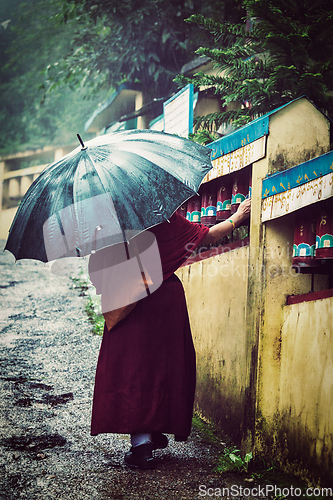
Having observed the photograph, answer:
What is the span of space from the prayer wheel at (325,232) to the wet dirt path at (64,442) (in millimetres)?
1400

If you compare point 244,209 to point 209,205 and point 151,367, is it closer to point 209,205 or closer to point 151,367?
point 209,205

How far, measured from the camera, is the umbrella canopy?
7.36ft

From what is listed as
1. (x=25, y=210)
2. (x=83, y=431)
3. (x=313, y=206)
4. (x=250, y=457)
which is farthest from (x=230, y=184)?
(x=83, y=431)

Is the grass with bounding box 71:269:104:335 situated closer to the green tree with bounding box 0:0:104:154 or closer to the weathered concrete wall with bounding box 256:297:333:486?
the weathered concrete wall with bounding box 256:297:333:486

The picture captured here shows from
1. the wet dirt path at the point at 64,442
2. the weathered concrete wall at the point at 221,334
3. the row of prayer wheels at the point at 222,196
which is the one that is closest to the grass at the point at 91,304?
the wet dirt path at the point at 64,442

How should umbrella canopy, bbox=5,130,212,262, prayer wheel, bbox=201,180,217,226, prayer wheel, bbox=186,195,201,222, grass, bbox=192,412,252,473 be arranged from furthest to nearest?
prayer wheel, bbox=186,195,201,222
prayer wheel, bbox=201,180,217,226
grass, bbox=192,412,252,473
umbrella canopy, bbox=5,130,212,262

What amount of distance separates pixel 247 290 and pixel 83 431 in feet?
5.38

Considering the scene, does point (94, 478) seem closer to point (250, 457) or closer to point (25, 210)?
point (250, 457)

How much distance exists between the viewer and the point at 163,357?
8.90 ft

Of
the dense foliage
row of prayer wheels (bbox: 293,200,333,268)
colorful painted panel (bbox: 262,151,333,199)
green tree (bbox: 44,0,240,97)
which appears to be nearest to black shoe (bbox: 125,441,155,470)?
row of prayer wheels (bbox: 293,200,333,268)

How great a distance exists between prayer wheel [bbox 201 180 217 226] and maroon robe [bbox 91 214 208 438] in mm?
812

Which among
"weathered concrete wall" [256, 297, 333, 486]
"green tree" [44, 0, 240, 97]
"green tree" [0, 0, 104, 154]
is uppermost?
"green tree" [0, 0, 104, 154]

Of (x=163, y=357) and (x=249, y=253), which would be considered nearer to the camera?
(x=163, y=357)

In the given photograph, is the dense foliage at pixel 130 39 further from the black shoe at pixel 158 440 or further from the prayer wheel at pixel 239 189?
the black shoe at pixel 158 440
